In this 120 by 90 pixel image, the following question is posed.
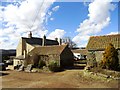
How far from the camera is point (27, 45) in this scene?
200ft

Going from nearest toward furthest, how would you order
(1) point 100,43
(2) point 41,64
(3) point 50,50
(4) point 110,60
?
(4) point 110,60, (1) point 100,43, (2) point 41,64, (3) point 50,50

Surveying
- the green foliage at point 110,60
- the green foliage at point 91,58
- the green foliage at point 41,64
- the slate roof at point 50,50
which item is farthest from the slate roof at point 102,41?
the green foliage at point 41,64

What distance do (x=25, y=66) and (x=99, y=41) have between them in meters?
16.9

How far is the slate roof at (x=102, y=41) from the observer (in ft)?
118

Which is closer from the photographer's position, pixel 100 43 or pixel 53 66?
pixel 100 43

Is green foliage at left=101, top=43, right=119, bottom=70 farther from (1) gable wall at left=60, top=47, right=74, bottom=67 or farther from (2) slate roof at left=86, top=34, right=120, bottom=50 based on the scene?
(1) gable wall at left=60, top=47, right=74, bottom=67

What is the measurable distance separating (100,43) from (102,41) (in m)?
0.64

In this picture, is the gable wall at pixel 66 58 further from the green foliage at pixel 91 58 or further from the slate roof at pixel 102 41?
the green foliage at pixel 91 58

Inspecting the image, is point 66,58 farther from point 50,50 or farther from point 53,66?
point 53,66

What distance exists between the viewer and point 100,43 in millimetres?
37375

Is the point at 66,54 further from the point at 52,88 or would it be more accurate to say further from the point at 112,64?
the point at 52,88

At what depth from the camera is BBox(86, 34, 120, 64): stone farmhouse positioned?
35.7 metres

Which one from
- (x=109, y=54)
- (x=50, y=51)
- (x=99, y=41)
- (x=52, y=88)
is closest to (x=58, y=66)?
(x=50, y=51)

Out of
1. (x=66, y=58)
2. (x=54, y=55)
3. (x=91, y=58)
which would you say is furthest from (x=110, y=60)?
(x=66, y=58)
